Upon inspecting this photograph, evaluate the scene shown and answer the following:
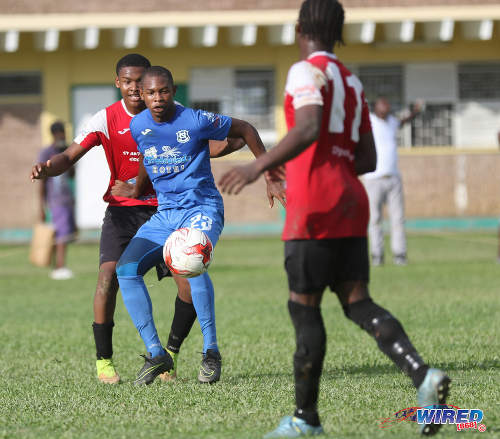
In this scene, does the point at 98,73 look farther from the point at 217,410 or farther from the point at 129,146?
the point at 217,410

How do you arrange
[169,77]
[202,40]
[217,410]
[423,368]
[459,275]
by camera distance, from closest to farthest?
[423,368]
[217,410]
[169,77]
[459,275]
[202,40]

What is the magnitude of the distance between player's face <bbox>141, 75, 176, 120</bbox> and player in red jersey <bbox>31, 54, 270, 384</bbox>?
1.30 ft

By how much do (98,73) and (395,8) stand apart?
23.2ft

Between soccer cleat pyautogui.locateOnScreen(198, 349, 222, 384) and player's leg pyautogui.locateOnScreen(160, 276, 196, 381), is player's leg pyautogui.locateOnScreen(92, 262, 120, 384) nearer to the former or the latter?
player's leg pyautogui.locateOnScreen(160, 276, 196, 381)

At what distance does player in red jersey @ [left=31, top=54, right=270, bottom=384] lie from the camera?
685 cm

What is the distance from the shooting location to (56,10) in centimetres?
2427

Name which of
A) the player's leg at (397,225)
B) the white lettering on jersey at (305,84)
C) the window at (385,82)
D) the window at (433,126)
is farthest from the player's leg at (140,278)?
the window at (433,126)

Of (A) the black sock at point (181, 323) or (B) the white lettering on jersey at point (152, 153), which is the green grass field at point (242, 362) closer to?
(A) the black sock at point (181, 323)

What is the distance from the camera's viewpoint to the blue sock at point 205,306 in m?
6.75

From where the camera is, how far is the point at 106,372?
6.86m

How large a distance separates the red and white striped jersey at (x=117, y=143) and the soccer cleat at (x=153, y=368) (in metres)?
1.07

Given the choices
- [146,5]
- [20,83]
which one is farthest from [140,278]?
[20,83]

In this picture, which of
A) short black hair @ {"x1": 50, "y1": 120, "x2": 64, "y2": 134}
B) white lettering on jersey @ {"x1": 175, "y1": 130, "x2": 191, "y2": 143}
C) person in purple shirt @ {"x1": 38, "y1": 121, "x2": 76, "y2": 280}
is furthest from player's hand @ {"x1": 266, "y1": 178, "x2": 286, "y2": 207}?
person in purple shirt @ {"x1": 38, "y1": 121, "x2": 76, "y2": 280}

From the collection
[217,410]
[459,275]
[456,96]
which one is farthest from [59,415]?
[456,96]
